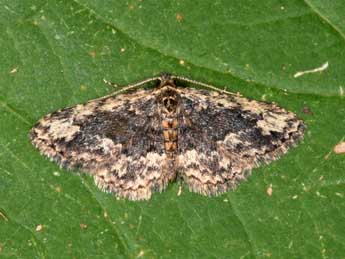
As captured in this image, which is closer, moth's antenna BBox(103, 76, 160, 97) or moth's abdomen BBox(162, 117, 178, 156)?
moth's abdomen BBox(162, 117, 178, 156)

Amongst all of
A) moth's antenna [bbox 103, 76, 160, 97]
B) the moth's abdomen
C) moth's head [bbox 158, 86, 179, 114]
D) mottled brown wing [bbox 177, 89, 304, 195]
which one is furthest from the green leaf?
the moth's abdomen

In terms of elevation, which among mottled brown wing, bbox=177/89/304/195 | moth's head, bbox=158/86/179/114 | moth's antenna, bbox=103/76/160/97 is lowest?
mottled brown wing, bbox=177/89/304/195

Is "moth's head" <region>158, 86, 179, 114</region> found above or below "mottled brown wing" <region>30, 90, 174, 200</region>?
A: above

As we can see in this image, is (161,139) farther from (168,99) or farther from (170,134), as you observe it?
(168,99)

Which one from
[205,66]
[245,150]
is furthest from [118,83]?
[245,150]

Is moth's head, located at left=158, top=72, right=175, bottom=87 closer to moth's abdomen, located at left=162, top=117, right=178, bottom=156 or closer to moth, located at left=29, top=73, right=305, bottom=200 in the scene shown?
moth, located at left=29, top=73, right=305, bottom=200
